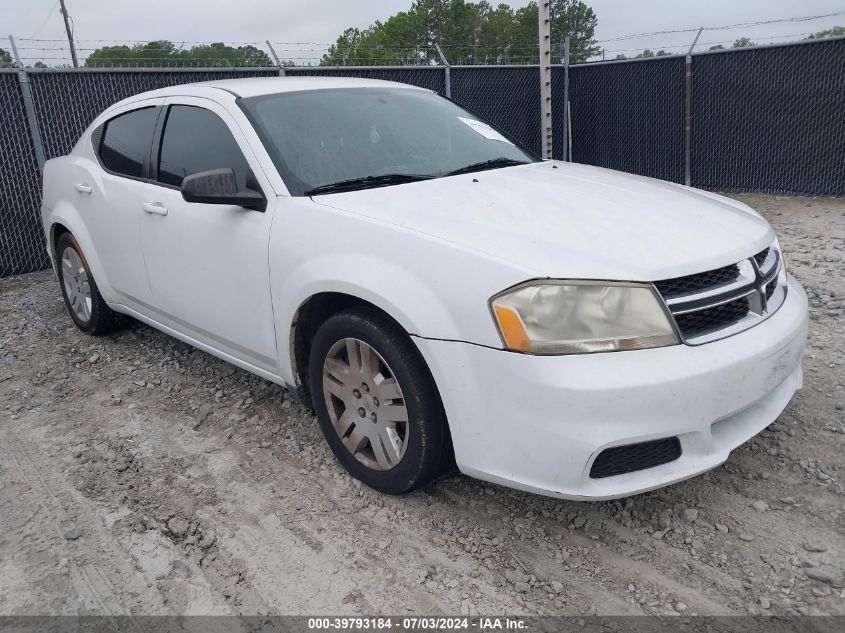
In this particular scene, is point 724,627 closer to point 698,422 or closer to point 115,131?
point 698,422

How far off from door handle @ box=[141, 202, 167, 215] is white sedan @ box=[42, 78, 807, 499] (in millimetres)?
23

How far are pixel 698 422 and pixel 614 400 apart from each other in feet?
1.15

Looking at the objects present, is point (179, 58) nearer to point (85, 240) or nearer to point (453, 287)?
point (85, 240)

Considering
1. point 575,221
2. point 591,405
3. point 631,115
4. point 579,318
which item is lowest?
point 591,405

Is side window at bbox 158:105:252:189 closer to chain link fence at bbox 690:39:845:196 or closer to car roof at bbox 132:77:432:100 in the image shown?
car roof at bbox 132:77:432:100

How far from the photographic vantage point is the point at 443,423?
2615 mm

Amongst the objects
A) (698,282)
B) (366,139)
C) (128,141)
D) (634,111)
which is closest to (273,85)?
(366,139)

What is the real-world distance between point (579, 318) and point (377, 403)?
92cm

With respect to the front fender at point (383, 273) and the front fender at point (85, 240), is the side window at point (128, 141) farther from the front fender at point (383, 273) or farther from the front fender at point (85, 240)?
the front fender at point (383, 273)

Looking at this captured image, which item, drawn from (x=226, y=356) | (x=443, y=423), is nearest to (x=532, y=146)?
(x=226, y=356)

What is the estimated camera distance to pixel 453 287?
7.93ft

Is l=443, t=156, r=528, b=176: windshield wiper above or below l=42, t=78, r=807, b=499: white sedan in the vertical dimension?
above

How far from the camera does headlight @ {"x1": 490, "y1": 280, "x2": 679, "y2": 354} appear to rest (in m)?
2.28

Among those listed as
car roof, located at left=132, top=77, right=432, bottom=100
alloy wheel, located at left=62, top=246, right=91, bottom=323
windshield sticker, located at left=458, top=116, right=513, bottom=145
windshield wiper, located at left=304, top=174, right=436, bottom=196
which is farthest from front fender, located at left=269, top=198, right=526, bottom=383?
alloy wheel, located at left=62, top=246, right=91, bottom=323
